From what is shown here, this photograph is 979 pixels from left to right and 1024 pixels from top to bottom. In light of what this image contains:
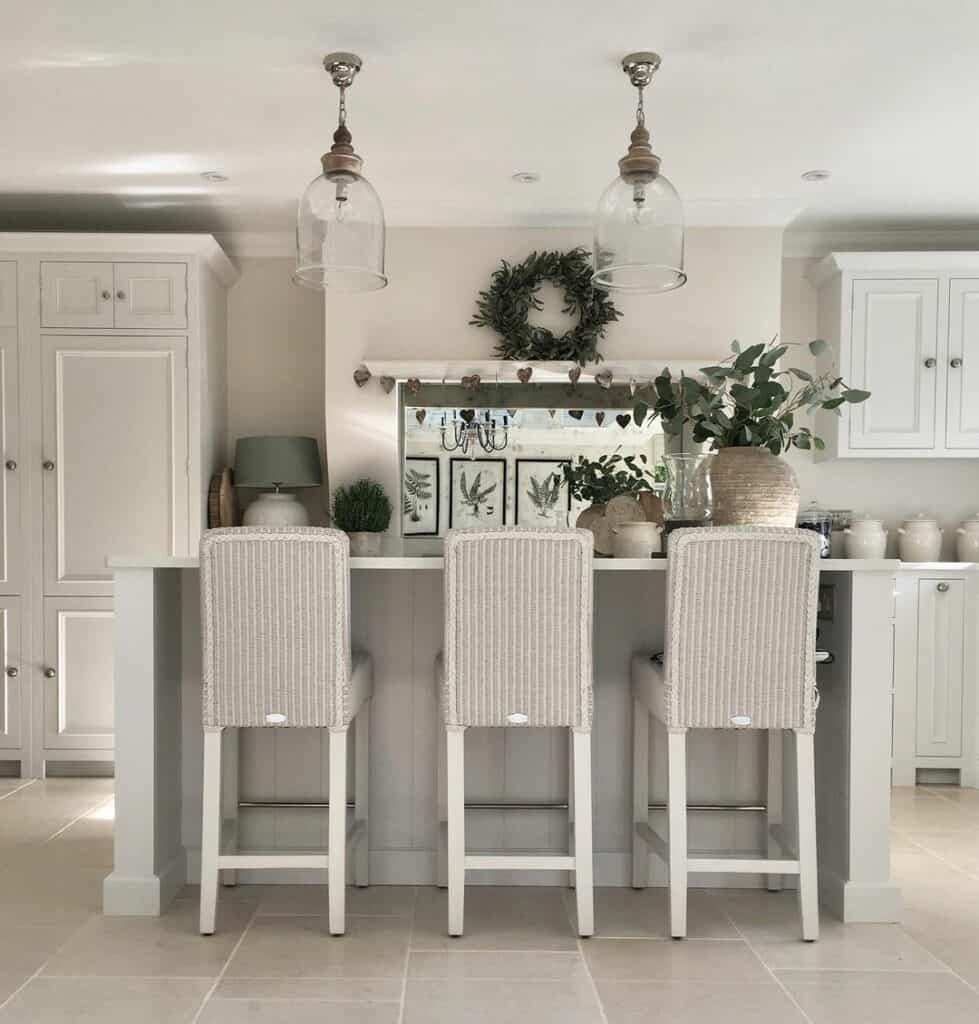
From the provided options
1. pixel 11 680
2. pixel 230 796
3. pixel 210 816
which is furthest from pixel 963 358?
pixel 11 680

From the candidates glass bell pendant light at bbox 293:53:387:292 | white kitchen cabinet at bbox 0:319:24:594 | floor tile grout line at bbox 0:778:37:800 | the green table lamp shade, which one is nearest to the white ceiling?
glass bell pendant light at bbox 293:53:387:292

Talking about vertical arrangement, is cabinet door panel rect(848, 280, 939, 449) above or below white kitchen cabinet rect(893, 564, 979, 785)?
above

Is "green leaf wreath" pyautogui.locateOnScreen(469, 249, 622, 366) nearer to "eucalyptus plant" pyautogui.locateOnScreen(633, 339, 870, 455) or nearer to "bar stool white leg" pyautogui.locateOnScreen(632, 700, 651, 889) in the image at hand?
"eucalyptus plant" pyautogui.locateOnScreen(633, 339, 870, 455)

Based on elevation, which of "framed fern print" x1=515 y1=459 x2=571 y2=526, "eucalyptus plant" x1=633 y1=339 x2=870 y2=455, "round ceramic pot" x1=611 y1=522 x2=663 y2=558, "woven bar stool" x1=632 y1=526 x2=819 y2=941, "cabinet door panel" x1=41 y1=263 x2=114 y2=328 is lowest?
"woven bar stool" x1=632 y1=526 x2=819 y2=941

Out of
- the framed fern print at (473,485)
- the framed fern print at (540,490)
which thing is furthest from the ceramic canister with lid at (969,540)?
the framed fern print at (473,485)

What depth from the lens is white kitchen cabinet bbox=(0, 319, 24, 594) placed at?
4.44 meters

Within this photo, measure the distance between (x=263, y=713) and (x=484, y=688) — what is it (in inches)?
21.9

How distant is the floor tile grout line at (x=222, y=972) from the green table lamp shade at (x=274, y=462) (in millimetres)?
2217

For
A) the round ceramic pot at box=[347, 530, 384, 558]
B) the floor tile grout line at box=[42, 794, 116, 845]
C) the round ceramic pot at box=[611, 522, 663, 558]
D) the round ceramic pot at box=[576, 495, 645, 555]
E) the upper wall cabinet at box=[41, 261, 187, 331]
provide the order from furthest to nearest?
1. the upper wall cabinet at box=[41, 261, 187, 331]
2. the round ceramic pot at box=[347, 530, 384, 558]
3. the floor tile grout line at box=[42, 794, 116, 845]
4. the round ceramic pot at box=[576, 495, 645, 555]
5. the round ceramic pot at box=[611, 522, 663, 558]

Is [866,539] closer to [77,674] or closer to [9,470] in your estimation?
[77,674]

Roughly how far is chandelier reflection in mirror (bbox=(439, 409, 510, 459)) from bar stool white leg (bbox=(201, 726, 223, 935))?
97.3 inches

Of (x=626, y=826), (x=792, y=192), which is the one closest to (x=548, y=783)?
(x=626, y=826)

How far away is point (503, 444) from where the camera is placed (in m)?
4.80

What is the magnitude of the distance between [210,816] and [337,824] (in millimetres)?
317
